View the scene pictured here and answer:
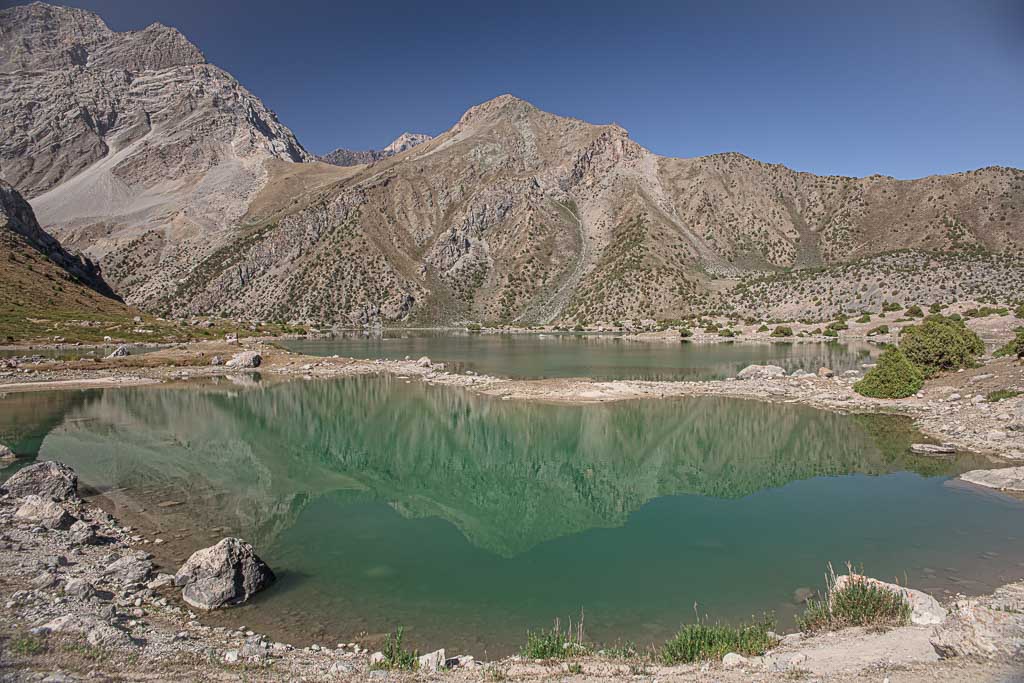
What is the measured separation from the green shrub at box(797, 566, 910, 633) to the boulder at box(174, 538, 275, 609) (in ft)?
33.4

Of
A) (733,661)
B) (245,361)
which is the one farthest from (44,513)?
(245,361)

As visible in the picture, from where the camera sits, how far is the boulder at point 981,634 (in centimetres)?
622

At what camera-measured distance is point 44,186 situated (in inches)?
7844

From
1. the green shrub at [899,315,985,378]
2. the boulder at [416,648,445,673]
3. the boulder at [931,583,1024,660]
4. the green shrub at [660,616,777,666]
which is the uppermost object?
the green shrub at [899,315,985,378]

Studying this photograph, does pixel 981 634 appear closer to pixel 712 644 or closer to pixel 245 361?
pixel 712 644

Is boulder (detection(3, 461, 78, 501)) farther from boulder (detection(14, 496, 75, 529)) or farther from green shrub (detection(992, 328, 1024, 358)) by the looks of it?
green shrub (detection(992, 328, 1024, 358))

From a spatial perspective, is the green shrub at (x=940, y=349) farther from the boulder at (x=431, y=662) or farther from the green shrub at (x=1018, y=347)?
the boulder at (x=431, y=662)

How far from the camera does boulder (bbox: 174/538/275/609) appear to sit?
10.8 meters

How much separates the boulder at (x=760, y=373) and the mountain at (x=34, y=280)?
237ft

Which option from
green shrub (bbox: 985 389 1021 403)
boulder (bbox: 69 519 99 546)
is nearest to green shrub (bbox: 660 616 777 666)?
boulder (bbox: 69 519 99 546)

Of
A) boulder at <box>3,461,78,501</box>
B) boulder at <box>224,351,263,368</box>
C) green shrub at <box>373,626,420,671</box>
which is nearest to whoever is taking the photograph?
green shrub at <box>373,626,420,671</box>

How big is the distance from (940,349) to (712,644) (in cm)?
3411

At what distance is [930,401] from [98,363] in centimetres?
5895

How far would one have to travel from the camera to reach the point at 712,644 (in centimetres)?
859
